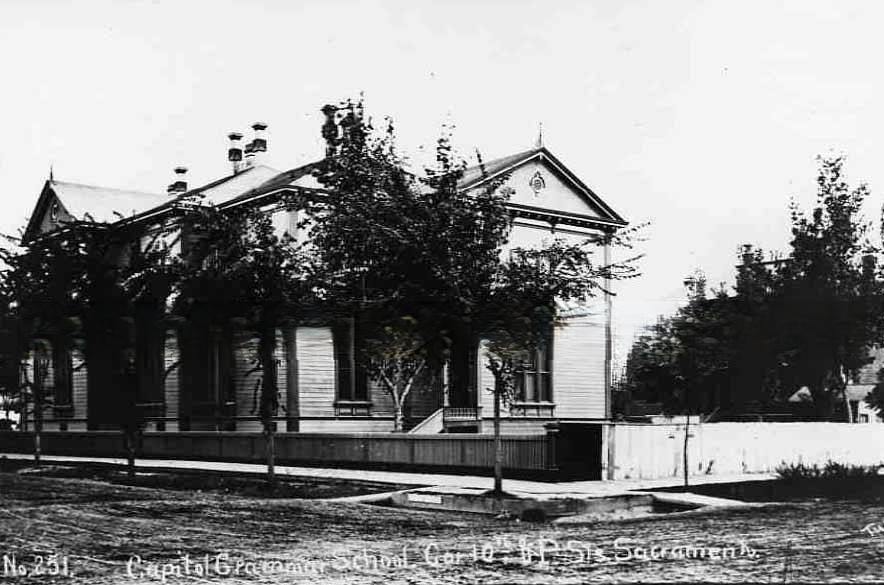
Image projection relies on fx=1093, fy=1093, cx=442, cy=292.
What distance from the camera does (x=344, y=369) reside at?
34.2 meters

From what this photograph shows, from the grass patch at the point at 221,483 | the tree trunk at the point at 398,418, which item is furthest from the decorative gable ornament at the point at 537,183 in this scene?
the grass patch at the point at 221,483

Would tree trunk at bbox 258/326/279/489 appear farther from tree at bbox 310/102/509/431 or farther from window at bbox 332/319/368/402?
window at bbox 332/319/368/402

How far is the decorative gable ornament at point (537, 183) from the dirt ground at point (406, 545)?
21.5 metres

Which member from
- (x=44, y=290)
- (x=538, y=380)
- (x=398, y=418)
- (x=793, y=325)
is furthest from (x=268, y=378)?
(x=793, y=325)

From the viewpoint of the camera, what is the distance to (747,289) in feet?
149

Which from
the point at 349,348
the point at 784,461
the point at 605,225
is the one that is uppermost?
the point at 605,225

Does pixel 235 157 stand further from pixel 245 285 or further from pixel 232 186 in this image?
pixel 245 285

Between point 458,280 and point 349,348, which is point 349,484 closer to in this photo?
point 458,280

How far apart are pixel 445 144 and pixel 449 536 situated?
13.7 meters

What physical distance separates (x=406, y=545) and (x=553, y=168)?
88.8ft

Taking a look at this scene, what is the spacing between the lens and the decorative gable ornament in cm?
3697

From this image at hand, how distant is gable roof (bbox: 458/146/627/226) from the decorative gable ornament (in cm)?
57

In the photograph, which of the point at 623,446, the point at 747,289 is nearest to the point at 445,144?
the point at 623,446

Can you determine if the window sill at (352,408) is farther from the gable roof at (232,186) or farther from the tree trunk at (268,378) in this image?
the tree trunk at (268,378)
